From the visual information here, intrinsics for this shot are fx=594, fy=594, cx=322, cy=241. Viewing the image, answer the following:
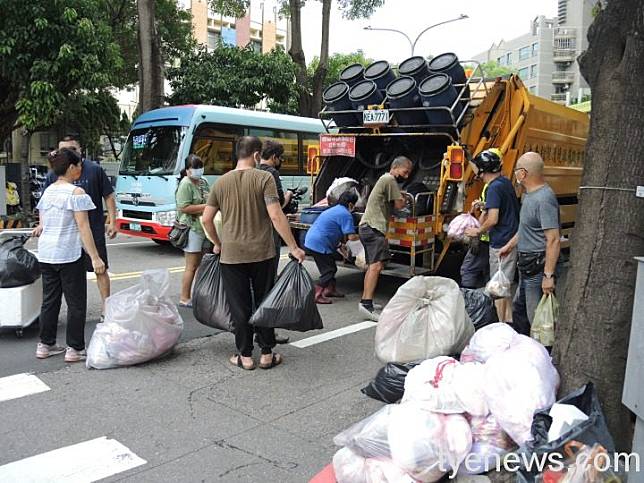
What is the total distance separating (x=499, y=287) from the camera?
4918 millimetres

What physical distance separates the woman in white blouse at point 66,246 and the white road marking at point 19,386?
0.38 metres

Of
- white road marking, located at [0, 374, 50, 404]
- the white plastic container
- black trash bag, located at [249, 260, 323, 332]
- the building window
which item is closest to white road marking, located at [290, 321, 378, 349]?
black trash bag, located at [249, 260, 323, 332]

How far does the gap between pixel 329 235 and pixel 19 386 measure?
3509mm

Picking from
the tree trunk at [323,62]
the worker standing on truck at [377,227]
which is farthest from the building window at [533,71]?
the worker standing on truck at [377,227]

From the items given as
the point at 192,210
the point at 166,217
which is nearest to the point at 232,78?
the point at 166,217

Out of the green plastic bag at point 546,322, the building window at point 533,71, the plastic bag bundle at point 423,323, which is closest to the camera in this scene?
the plastic bag bundle at point 423,323

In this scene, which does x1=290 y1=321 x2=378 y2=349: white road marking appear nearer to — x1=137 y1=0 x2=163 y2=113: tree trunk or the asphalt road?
the asphalt road

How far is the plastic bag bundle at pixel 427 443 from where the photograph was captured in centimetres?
259

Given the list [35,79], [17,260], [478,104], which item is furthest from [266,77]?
[17,260]

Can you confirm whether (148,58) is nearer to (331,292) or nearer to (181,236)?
(181,236)

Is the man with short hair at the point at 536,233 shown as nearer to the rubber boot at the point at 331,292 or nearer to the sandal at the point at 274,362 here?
the sandal at the point at 274,362

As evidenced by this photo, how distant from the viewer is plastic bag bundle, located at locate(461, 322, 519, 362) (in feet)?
10.3

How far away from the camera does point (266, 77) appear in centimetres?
1816

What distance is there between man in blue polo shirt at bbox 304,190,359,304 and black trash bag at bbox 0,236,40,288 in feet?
9.41
